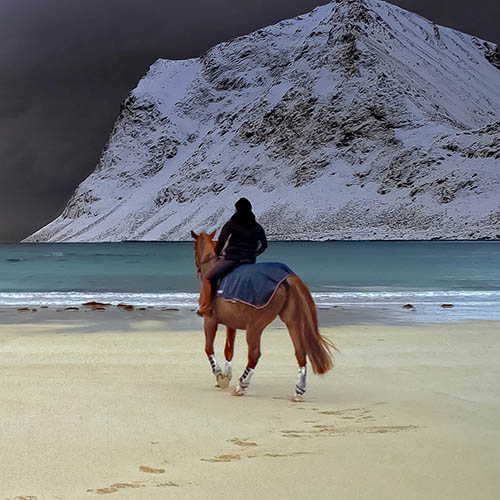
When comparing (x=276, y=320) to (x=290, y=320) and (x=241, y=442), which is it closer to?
(x=290, y=320)

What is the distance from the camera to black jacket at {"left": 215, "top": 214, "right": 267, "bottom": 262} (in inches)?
303

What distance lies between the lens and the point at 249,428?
20.8 ft

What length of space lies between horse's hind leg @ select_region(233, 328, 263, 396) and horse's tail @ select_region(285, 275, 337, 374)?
17.3 inches

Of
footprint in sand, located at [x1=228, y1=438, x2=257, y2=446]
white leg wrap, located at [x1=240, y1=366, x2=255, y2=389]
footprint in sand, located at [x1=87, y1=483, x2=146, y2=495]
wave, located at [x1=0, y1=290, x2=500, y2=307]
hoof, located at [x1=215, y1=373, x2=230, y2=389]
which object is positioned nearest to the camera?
footprint in sand, located at [x1=87, y1=483, x2=146, y2=495]

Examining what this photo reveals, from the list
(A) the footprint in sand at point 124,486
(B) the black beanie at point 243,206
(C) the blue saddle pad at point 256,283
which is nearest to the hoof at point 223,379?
(C) the blue saddle pad at point 256,283

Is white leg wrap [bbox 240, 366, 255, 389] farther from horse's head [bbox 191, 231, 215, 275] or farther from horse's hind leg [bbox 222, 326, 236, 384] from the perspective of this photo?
horse's head [bbox 191, 231, 215, 275]

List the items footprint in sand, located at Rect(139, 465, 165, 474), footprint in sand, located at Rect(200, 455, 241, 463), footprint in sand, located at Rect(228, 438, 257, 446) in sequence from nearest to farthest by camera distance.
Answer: footprint in sand, located at Rect(139, 465, 165, 474)
footprint in sand, located at Rect(200, 455, 241, 463)
footprint in sand, located at Rect(228, 438, 257, 446)

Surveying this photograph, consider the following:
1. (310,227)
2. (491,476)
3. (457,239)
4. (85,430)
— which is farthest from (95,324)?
(310,227)

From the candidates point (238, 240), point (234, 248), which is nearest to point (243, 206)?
point (238, 240)

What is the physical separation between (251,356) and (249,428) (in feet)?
4.53

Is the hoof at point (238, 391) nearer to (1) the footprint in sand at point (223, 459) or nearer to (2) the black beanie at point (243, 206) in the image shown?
(2) the black beanie at point (243, 206)

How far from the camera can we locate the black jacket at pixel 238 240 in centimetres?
771

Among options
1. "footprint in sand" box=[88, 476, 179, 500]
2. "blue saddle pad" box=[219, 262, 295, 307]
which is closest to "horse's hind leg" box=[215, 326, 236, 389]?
"blue saddle pad" box=[219, 262, 295, 307]

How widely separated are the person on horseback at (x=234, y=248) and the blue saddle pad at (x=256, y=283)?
20 cm
